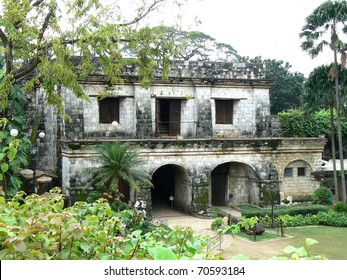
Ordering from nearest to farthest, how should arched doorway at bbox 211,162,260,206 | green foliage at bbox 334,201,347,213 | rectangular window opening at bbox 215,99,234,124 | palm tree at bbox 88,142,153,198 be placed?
palm tree at bbox 88,142,153,198 → green foliage at bbox 334,201,347,213 → arched doorway at bbox 211,162,260,206 → rectangular window opening at bbox 215,99,234,124

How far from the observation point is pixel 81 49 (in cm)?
1111

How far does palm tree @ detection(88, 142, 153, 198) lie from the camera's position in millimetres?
16953

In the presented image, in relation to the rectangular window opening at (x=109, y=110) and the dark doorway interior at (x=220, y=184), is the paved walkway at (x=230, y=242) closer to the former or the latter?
the dark doorway interior at (x=220, y=184)

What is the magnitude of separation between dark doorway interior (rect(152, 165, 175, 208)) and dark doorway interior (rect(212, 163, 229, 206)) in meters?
2.18

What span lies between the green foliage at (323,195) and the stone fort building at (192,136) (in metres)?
1.19

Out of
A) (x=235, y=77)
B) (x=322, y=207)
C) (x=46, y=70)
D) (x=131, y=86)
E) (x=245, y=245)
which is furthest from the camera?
(x=235, y=77)

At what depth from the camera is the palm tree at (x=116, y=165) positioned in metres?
17.0

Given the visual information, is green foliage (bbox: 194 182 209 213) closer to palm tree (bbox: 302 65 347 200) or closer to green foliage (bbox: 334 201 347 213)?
green foliage (bbox: 334 201 347 213)

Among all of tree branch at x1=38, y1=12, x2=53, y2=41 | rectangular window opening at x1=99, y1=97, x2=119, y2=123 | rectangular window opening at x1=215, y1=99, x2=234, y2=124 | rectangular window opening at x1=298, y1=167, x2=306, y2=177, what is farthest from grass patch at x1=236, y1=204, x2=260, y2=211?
tree branch at x1=38, y1=12, x2=53, y2=41

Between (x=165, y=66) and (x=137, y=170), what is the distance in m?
5.87

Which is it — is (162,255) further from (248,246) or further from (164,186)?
(164,186)

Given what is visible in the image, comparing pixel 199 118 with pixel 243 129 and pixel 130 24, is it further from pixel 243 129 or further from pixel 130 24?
pixel 130 24

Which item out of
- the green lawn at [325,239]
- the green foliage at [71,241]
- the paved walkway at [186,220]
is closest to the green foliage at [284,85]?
the paved walkway at [186,220]
